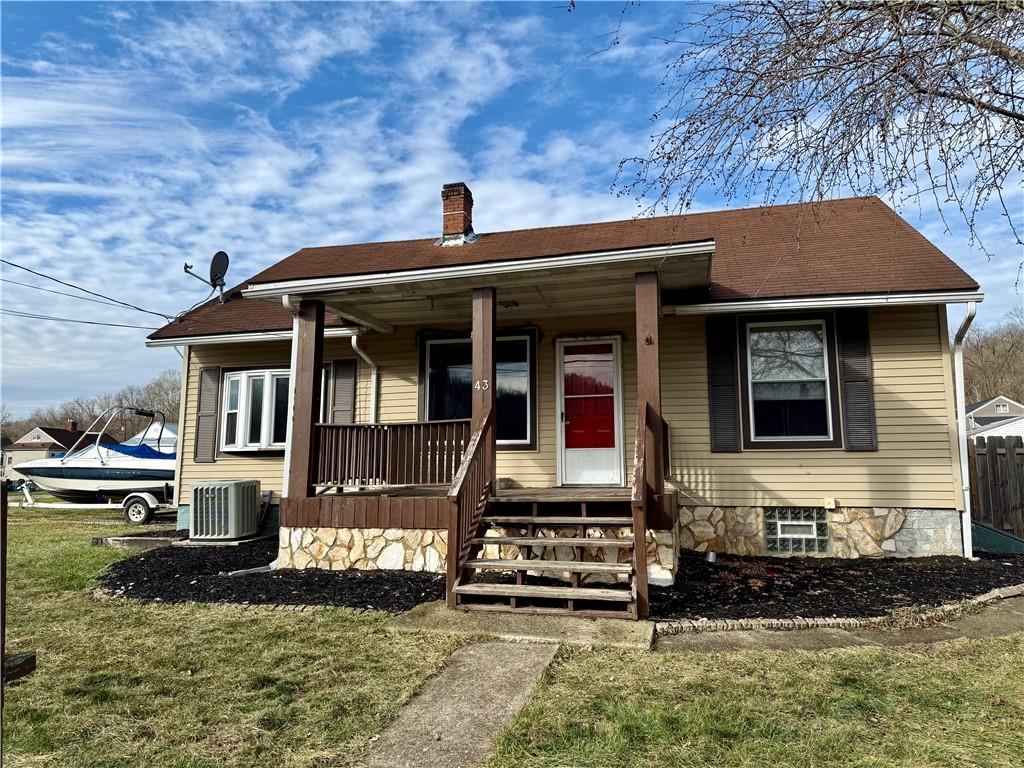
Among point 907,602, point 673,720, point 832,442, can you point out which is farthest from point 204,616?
point 832,442

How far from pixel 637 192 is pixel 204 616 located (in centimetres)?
461

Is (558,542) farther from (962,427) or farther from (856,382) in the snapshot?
(962,427)

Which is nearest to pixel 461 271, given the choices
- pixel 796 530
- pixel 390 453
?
pixel 390 453

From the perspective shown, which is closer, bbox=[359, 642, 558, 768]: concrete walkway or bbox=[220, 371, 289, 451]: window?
bbox=[359, 642, 558, 768]: concrete walkway

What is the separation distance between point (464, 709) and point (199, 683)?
5.14 feet

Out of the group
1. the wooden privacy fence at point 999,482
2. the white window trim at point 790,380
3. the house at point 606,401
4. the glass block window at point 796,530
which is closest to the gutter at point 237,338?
the house at point 606,401

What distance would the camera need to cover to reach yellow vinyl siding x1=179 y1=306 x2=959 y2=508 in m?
7.08

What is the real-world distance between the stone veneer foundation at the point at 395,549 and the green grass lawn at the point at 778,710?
6.21 feet

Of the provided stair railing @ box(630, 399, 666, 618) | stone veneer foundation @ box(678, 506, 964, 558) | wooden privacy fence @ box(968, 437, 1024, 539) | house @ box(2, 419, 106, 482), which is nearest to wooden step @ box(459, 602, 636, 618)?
stair railing @ box(630, 399, 666, 618)

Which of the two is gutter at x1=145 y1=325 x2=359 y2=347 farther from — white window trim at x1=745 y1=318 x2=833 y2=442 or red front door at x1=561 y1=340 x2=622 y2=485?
white window trim at x1=745 y1=318 x2=833 y2=442

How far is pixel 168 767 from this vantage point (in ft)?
8.29

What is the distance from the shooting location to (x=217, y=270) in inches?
435

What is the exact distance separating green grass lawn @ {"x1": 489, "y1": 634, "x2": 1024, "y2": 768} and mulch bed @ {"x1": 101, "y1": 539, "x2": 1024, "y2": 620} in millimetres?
967

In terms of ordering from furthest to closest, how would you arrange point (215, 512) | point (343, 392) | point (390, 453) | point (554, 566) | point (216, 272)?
point (216, 272) → point (343, 392) → point (215, 512) → point (390, 453) → point (554, 566)
